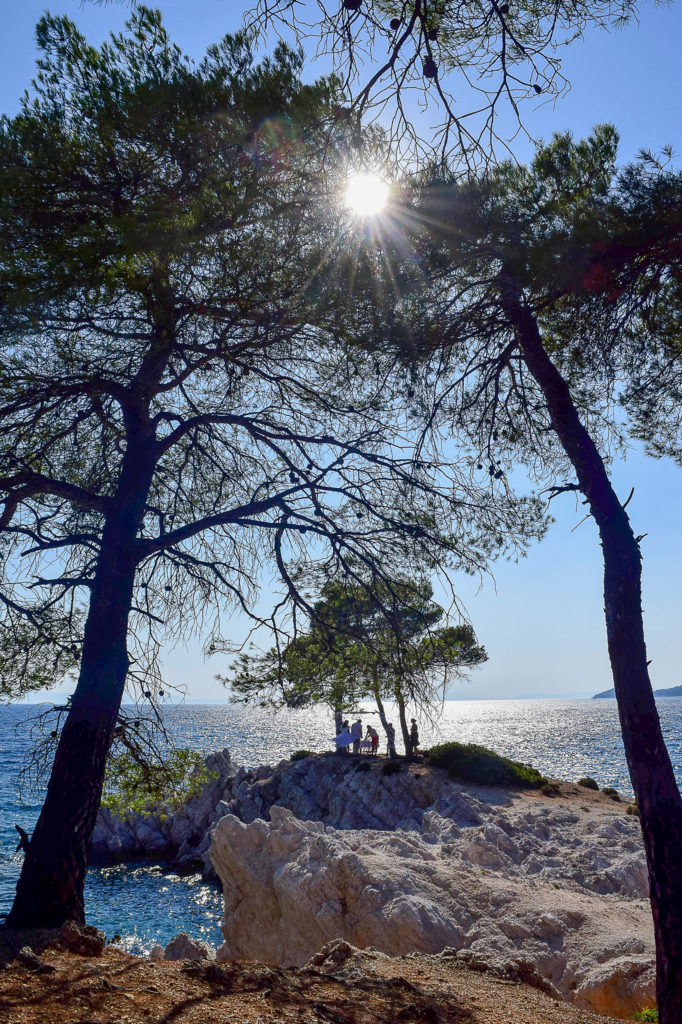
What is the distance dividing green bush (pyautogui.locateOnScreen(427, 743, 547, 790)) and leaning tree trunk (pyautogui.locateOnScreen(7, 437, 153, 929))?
65.7 ft

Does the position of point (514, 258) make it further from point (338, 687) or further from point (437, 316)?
point (338, 687)

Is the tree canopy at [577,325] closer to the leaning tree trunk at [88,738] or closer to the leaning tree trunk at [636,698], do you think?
the leaning tree trunk at [636,698]

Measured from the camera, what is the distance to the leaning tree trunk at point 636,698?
4875 mm

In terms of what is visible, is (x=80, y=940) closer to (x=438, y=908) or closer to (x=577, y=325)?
(x=438, y=908)

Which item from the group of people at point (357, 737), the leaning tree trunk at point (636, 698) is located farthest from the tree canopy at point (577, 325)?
the group of people at point (357, 737)

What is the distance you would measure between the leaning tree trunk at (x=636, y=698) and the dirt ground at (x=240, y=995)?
772 mm

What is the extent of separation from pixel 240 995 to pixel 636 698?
140 inches

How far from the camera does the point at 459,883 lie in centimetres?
938

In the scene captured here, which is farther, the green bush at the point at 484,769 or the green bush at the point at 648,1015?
the green bush at the point at 484,769

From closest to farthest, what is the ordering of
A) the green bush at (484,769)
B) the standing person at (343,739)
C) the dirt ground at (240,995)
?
the dirt ground at (240,995) → the green bush at (484,769) → the standing person at (343,739)

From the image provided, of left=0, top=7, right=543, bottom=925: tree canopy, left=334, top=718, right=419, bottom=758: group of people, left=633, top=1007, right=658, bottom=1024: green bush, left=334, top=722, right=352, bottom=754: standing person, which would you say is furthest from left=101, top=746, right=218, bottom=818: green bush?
left=334, top=722, right=352, bottom=754: standing person

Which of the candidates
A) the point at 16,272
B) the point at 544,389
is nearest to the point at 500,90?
the point at 544,389

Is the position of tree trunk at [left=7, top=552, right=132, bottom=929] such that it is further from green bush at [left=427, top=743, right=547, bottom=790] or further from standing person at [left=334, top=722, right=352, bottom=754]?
standing person at [left=334, top=722, right=352, bottom=754]

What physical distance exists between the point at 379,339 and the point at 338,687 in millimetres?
3859
